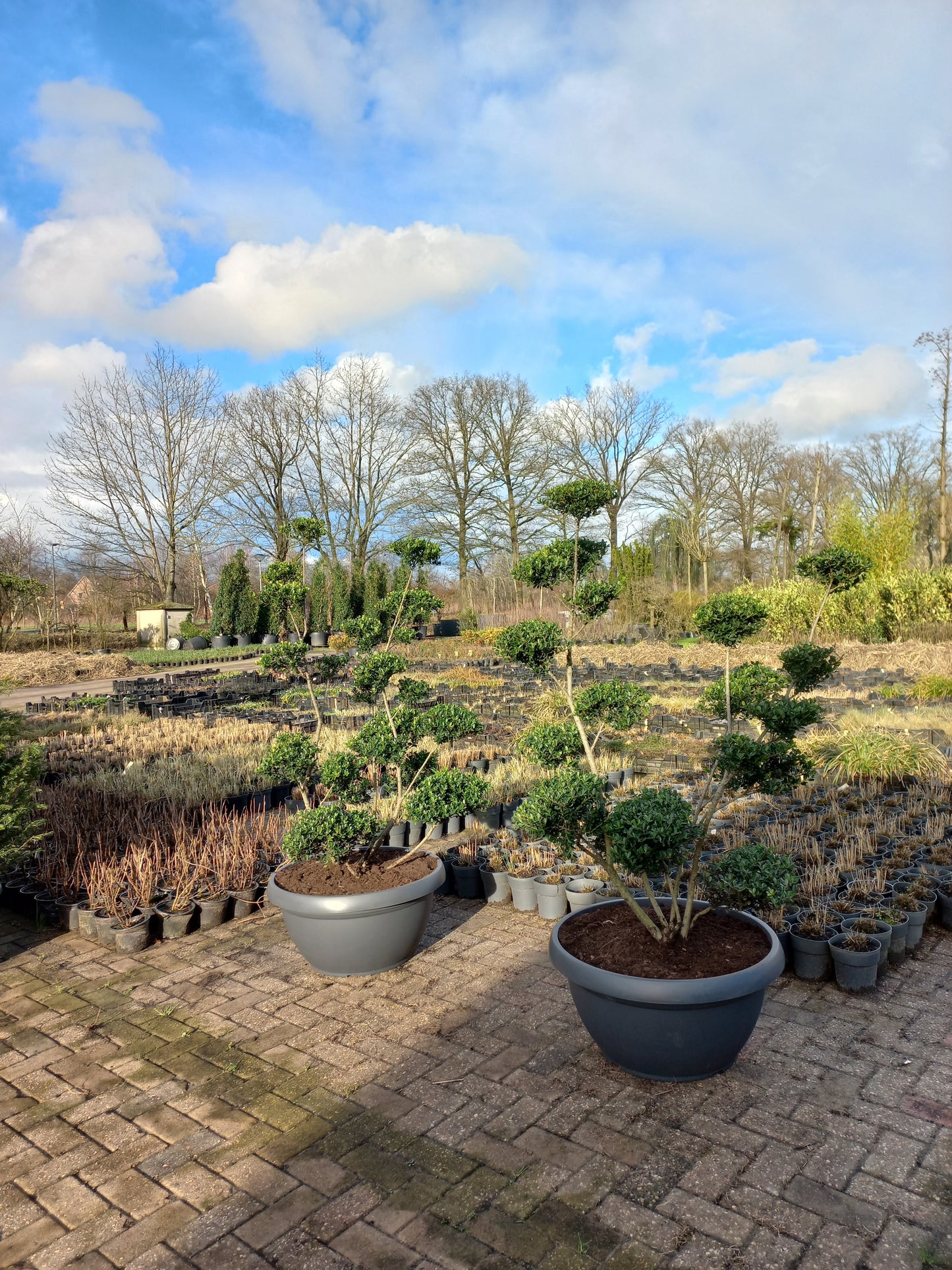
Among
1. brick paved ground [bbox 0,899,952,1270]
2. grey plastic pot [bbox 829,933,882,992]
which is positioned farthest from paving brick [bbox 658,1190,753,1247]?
grey plastic pot [bbox 829,933,882,992]

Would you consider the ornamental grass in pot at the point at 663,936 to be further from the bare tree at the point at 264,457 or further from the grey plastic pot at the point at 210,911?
the bare tree at the point at 264,457

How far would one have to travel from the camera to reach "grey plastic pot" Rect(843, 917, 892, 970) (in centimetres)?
336

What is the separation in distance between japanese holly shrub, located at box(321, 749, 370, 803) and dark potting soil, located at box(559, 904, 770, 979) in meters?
1.46

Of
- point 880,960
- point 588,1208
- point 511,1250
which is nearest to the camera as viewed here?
point 511,1250

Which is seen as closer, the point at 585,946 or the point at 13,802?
the point at 585,946

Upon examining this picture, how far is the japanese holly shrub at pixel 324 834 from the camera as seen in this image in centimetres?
348

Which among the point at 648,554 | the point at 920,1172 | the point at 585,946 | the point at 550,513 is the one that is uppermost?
the point at 550,513

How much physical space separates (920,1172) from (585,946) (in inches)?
45.9

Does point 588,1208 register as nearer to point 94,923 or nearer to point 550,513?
point 94,923

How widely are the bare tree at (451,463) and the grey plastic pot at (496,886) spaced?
978 inches

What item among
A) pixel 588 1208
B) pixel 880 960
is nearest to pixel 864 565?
pixel 880 960

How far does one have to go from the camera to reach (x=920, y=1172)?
7.01ft

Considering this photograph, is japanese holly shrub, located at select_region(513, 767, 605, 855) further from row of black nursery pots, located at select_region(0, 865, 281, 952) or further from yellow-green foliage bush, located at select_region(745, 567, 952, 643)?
yellow-green foliage bush, located at select_region(745, 567, 952, 643)

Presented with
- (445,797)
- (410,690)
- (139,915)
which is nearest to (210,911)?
(139,915)
